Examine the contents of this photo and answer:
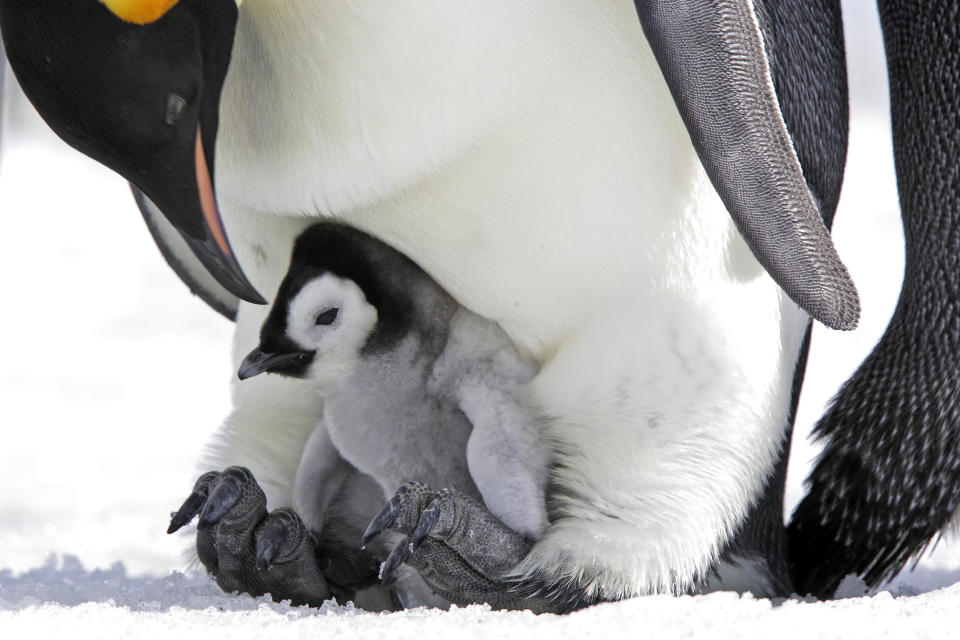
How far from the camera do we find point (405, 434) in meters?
1.10

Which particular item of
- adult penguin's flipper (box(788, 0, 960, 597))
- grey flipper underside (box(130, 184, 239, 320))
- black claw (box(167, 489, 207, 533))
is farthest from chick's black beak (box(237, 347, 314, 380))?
adult penguin's flipper (box(788, 0, 960, 597))

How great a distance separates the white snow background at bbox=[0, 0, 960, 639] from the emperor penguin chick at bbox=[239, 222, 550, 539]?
0.55 feet

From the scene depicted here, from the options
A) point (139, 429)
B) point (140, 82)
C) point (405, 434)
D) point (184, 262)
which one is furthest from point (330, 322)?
point (139, 429)

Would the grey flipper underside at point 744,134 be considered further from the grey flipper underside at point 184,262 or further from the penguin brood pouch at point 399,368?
the grey flipper underside at point 184,262

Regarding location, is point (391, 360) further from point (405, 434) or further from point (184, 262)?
point (184, 262)

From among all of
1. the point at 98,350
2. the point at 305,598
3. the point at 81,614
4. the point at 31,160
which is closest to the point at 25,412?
the point at 98,350

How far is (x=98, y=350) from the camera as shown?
3.05 meters

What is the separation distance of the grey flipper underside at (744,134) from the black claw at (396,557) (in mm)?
353

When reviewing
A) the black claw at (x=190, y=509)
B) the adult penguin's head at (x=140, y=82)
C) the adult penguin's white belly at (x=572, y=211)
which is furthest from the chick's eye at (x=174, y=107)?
the black claw at (x=190, y=509)

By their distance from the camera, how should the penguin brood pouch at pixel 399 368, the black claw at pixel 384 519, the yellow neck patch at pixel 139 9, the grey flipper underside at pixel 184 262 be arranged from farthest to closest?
the grey flipper underside at pixel 184 262
the penguin brood pouch at pixel 399 368
the black claw at pixel 384 519
the yellow neck patch at pixel 139 9

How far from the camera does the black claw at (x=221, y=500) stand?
3.43 feet

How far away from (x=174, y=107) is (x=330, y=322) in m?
0.30

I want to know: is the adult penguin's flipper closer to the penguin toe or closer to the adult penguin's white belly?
the adult penguin's white belly

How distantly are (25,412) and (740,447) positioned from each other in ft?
5.97
